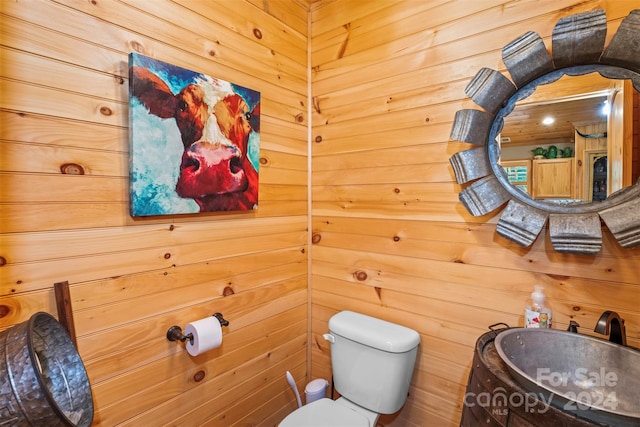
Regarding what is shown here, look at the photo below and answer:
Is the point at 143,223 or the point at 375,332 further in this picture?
the point at 375,332

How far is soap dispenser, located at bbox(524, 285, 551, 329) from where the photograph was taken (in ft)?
4.04

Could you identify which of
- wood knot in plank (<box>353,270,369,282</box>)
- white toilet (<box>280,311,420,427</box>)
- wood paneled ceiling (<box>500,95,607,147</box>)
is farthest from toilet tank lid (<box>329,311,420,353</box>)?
wood paneled ceiling (<box>500,95,607,147</box>)

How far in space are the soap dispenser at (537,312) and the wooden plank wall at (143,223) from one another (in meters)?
1.12

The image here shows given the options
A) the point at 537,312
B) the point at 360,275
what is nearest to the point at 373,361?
the point at 360,275

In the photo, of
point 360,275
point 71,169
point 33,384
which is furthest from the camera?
point 360,275

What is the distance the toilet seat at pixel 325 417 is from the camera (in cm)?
138

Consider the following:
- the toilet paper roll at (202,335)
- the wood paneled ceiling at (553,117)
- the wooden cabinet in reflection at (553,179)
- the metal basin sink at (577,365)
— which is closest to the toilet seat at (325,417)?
the toilet paper roll at (202,335)

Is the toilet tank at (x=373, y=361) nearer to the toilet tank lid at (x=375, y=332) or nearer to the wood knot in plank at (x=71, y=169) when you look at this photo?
the toilet tank lid at (x=375, y=332)

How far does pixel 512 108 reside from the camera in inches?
52.0

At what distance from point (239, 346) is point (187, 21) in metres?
1.43

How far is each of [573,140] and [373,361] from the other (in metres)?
1.19

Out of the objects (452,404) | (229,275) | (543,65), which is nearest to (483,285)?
(452,404)

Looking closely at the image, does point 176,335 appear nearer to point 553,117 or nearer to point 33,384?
point 33,384

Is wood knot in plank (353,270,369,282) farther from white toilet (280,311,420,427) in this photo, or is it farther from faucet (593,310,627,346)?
faucet (593,310,627,346)
